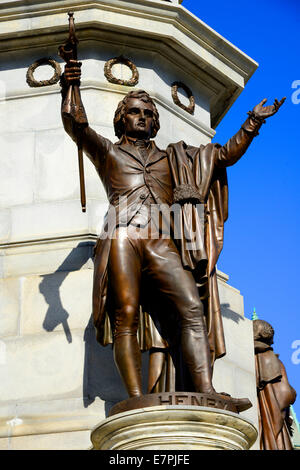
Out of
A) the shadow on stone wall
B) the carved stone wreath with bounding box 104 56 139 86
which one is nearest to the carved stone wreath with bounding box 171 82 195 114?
the carved stone wreath with bounding box 104 56 139 86

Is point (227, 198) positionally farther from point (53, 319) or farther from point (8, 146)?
point (8, 146)

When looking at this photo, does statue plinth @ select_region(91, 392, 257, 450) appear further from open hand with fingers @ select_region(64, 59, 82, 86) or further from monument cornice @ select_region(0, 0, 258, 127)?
monument cornice @ select_region(0, 0, 258, 127)

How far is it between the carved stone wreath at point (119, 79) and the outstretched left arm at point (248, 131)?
2.72 metres

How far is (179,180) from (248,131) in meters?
0.88

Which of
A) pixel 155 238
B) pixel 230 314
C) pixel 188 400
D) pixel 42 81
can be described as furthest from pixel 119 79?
pixel 188 400

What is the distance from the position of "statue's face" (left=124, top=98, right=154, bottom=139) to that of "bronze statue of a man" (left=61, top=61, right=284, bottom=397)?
0.01 m

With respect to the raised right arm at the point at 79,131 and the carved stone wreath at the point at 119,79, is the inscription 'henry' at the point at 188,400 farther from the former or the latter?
the carved stone wreath at the point at 119,79

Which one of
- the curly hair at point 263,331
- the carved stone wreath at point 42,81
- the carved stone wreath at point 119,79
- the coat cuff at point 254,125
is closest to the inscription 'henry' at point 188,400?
the coat cuff at point 254,125

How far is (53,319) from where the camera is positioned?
12.0 m

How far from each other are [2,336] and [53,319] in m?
0.59

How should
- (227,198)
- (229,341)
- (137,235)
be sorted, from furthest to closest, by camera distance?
1. (229,341)
2. (227,198)
3. (137,235)

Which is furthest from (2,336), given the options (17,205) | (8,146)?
(8,146)

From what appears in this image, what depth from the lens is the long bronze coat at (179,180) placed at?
1077 cm

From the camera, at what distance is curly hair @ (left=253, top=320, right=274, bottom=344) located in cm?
1352
